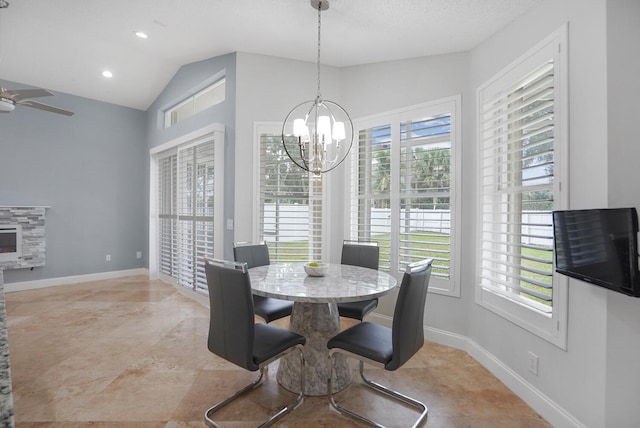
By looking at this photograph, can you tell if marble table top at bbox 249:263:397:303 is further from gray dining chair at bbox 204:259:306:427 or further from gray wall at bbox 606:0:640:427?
gray wall at bbox 606:0:640:427

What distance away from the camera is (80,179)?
5.27 metres

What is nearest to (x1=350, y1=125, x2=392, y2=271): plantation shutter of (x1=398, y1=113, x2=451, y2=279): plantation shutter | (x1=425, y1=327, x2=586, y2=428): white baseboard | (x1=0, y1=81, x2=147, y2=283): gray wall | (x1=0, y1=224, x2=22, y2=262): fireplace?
(x1=398, y1=113, x2=451, y2=279): plantation shutter

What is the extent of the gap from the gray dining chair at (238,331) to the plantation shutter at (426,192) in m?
1.67

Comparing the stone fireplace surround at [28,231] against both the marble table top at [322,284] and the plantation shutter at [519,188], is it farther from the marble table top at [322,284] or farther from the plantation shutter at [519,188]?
the plantation shutter at [519,188]

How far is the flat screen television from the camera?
4.66 feet

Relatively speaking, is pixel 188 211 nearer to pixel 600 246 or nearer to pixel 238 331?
pixel 238 331

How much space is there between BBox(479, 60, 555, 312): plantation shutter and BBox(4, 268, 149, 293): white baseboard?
5902 mm

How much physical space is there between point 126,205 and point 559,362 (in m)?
6.47

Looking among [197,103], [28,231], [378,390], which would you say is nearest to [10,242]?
[28,231]

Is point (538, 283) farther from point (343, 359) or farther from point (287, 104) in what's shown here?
point (287, 104)

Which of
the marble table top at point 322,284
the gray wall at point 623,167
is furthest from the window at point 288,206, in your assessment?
the gray wall at point 623,167

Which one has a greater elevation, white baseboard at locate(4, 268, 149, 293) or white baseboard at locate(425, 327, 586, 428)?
white baseboard at locate(4, 268, 149, 293)

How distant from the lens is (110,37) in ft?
12.6

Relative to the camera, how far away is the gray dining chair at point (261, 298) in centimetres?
250
